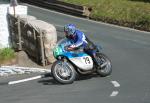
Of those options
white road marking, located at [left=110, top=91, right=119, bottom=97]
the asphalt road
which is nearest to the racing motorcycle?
the asphalt road

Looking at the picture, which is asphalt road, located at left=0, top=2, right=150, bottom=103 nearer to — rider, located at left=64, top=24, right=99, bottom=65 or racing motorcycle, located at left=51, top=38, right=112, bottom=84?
racing motorcycle, located at left=51, top=38, right=112, bottom=84

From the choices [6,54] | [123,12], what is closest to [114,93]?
[6,54]

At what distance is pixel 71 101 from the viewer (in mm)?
13867

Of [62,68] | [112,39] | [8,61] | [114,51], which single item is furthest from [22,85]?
[112,39]

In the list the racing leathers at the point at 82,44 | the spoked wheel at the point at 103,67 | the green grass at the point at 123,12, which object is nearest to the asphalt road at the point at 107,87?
the spoked wheel at the point at 103,67

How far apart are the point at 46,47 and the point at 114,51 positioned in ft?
12.1

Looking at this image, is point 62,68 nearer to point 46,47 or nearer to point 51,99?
point 51,99

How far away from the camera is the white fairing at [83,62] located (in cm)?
1669

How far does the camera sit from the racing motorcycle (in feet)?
53.6

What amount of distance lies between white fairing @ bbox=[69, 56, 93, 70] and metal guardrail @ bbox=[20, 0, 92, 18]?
20719mm

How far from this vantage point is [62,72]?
53.3 ft

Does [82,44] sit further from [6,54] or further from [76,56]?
[6,54]

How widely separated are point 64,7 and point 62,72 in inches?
963

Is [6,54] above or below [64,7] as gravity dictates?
above
